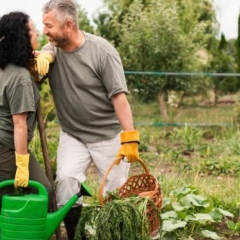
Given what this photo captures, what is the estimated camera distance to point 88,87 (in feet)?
15.0

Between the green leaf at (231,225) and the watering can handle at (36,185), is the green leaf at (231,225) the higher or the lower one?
the lower one

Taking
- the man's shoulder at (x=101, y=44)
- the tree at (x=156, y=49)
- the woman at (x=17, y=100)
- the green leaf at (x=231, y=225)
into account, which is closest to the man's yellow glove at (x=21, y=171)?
the woman at (x=17, y=100)

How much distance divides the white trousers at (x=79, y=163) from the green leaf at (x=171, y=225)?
383mm

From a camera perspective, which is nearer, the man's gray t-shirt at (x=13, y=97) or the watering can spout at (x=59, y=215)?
the man's gray t-shirt at (x=13, y=97)

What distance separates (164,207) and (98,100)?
1.02 metres

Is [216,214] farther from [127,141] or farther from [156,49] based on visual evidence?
[156,49]

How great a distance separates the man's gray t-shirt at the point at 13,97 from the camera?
4199 millimetres

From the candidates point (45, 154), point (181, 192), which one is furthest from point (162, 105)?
point (45, 154)

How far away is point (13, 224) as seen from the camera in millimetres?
4207

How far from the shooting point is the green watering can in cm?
419

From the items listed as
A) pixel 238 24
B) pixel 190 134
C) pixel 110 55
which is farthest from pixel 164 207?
pixel 238 24

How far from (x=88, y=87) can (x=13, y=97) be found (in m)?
0.54

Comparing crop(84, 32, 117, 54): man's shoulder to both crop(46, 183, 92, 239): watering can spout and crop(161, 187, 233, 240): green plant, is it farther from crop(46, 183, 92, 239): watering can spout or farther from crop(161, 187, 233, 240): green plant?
crop(161, 187, 233, 240): green plant

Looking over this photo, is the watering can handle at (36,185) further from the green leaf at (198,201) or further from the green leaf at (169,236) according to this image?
the green leaf at (198,201)
